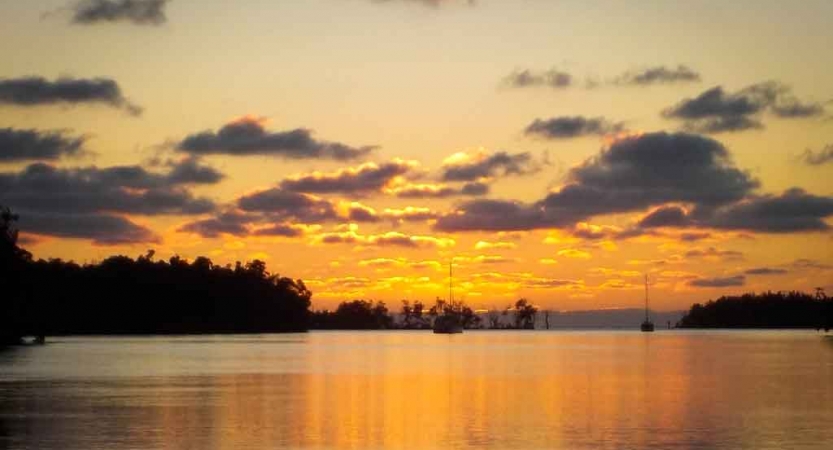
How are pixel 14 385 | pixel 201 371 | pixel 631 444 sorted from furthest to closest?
pixel 201 371
pixel 14 385
pixel 631 444

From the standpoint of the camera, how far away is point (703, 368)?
103625 mm

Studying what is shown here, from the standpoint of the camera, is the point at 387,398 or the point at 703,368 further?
the point at 703,368

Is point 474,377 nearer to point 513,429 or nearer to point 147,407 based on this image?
point 147,407

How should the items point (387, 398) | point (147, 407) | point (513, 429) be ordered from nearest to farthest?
point (513, 429) < point (147, 407) < point (387, 398)

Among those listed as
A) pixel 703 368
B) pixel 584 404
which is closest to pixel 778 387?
pixel 584 404

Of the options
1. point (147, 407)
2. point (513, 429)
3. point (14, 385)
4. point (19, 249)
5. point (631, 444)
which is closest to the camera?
point (631, 444)

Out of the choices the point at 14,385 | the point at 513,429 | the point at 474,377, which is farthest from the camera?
the point at 474,377

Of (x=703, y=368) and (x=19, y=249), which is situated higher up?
(x=19, y=249)

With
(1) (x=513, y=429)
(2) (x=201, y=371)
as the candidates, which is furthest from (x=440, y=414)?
(2) (x=201, y=371)

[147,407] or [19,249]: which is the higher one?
[19,249]

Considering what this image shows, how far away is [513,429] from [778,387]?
3183 centimetres

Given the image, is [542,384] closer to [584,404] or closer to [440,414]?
[584,404]

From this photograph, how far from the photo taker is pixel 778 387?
238 feet

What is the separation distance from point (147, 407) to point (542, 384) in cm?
2774
